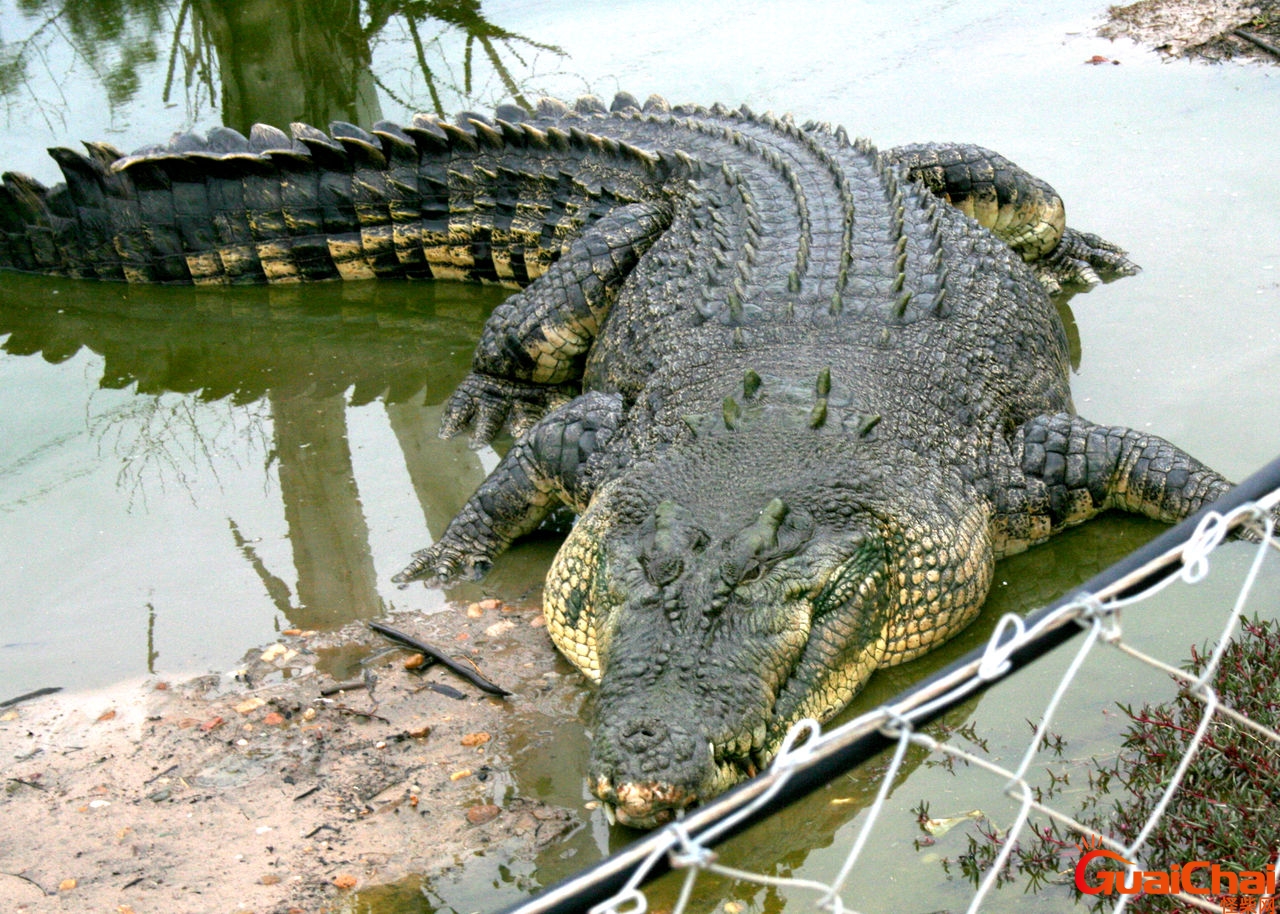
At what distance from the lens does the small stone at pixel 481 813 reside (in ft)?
11.0

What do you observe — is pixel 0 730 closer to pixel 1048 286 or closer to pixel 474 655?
pixel 474 655

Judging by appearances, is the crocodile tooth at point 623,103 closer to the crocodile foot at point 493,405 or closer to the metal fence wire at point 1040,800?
the crocodile foot at point 493,405

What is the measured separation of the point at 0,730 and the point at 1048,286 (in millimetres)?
4941

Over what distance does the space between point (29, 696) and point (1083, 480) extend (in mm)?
3696

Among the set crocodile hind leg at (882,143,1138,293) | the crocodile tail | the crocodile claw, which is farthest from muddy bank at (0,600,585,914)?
crocodile hind leg at (882,143,1138,293)

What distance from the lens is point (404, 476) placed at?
5.33 metres

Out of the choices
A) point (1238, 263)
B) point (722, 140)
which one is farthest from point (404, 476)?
point (1238, 263)

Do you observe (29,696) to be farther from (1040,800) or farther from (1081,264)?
(1081,264)

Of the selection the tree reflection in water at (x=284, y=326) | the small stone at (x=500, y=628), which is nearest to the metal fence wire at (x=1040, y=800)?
the small stone at (x=500, y=628)

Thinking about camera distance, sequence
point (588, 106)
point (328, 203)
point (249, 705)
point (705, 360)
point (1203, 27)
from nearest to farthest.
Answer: point (249, 705) → point (705, 360) → point (328, 203) → point (588, 106) → point (1203, 27)

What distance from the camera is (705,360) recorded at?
174 inches

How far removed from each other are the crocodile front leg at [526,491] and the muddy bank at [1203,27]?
5753 mm

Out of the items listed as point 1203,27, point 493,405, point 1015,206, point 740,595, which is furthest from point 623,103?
point 1203,27

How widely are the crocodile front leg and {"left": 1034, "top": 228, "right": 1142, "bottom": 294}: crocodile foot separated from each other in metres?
2.68
